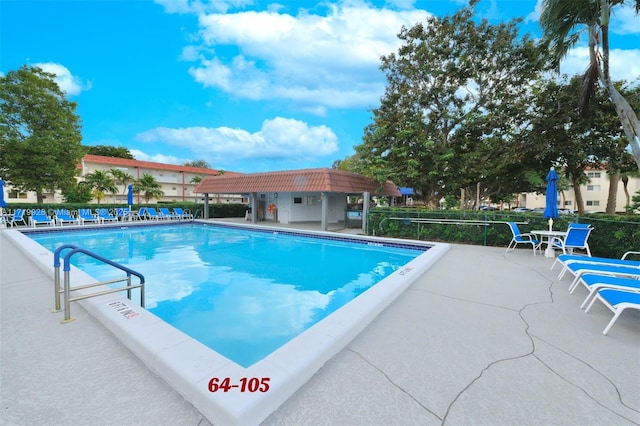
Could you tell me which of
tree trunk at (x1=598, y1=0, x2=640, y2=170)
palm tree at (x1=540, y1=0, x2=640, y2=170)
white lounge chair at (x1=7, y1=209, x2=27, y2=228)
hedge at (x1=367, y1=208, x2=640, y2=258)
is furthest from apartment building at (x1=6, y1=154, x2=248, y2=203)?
tree trunk at (x1=598, y1=0, x2=640, y2=170)

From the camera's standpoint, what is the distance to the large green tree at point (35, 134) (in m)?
18.7

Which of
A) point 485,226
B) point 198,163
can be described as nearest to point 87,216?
point 485,226

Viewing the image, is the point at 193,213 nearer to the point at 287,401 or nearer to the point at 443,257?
the point at 443,257

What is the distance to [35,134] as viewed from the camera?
19.6m

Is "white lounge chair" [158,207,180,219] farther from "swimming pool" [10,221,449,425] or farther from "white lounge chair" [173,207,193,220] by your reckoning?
"swimming pool" [10,221,449,425]

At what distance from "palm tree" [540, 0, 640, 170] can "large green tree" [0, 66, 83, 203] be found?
2863 centimetres

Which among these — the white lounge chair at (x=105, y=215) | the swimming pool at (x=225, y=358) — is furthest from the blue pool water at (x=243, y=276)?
the white lounge chair at (x=105, y=215)

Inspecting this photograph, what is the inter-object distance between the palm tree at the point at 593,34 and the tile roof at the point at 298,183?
375 inches

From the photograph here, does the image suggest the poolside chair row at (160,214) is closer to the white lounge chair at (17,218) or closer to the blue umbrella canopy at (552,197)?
the white lounge chair at (17,218)

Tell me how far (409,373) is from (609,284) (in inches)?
132

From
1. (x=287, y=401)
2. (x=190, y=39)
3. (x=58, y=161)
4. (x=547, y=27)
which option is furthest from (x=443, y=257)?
(x=58, y=161)

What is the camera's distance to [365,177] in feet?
59.4

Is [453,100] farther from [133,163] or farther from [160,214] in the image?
[133,163]

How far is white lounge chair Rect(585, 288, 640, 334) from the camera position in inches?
124
